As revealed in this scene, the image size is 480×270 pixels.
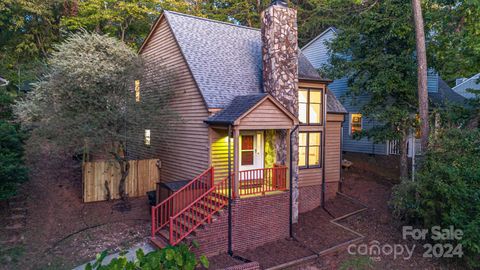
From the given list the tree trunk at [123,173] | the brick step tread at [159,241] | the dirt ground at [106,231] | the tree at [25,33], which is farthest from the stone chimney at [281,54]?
the tree at [25,33]

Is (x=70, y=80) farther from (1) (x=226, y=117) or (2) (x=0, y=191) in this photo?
(1) (x=226, y=117)

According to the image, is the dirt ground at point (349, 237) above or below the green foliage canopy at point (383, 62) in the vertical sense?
below

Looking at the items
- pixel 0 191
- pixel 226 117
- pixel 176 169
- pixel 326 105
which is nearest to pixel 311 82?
pixel 326 105

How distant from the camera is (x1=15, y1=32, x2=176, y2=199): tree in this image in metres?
9.82

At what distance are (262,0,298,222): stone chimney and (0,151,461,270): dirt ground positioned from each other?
1.69 metres

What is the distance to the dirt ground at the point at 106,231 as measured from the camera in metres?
8.29

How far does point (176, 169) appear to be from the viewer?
1220cm

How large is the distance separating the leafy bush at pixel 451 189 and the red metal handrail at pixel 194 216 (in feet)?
19.6

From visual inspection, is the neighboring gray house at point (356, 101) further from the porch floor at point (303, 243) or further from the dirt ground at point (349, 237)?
the porch floor at point (303, 243)

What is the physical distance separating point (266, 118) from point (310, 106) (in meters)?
3.95

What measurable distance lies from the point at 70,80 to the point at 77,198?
443cm

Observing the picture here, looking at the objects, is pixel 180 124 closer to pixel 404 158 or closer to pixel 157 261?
pixel 157 261

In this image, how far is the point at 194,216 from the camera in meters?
8.84

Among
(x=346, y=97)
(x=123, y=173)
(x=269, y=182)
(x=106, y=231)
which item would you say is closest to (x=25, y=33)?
(x=123, y=173)
